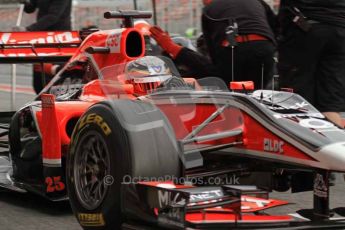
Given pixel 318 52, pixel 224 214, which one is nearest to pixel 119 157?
pixel 224 214

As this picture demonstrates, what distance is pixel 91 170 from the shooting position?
398cm

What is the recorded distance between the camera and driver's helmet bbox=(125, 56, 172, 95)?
4797 mm

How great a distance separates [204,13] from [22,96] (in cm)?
846

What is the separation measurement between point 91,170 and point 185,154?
52cm

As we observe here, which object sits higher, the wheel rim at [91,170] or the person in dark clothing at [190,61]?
the person in dark clothing at [190,61]

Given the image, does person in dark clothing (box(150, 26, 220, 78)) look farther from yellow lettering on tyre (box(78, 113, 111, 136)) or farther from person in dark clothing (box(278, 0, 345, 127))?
yellow lettering on tyre (box(78, 113, 111, 136))

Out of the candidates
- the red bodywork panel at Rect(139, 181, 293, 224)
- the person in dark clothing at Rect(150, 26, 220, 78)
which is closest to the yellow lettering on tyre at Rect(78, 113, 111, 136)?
the red bodywork panel at Rect(139, 181, 293, 224)

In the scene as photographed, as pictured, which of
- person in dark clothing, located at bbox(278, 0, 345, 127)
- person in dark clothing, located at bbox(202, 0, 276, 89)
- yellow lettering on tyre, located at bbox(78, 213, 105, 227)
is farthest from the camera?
person in dark clothing, located at bbox(202, 0, 276, 89)

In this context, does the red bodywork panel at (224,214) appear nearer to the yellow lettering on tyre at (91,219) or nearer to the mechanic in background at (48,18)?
the yellow lettering on tyre at (91,219)

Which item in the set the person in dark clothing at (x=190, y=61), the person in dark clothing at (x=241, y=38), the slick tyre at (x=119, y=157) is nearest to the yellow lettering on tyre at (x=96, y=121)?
the slick tyre at (x=119, y=157)

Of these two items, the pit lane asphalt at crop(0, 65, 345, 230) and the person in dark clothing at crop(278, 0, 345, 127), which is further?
the person in dark clothing at crop(278, 0, 345, 127)

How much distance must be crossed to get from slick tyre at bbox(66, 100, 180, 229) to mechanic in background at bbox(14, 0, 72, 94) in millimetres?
4726

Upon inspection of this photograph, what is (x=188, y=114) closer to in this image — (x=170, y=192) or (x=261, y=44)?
(x=170, y=192)

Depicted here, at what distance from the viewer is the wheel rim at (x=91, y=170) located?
3852 millimetres
